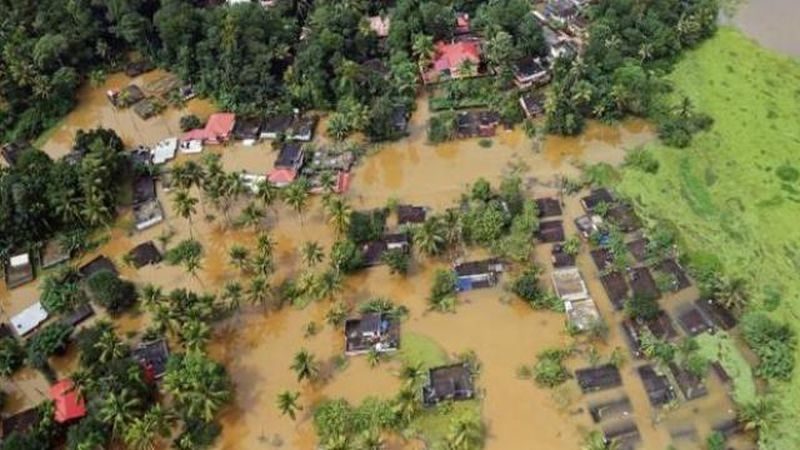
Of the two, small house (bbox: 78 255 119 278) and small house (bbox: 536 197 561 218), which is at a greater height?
small house (bbox: 78 255 119 278)

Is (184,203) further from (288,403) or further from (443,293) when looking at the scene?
(443,293)

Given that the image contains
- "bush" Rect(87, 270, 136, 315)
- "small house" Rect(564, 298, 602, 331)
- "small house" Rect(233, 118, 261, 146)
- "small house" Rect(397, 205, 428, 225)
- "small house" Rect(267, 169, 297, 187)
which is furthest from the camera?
"small house" Rect(233, 118, 261, 146)

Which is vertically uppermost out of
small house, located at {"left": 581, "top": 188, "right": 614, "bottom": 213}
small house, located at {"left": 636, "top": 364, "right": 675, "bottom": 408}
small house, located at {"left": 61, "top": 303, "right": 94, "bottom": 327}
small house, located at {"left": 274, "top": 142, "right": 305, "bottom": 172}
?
small house, located at {"left": 274, "top": 142, "right": 305, "bottom": 172}

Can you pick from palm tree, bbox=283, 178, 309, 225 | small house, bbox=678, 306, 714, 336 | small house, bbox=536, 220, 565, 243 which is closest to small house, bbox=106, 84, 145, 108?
palm tree, bbox=283, 178, 309, 225

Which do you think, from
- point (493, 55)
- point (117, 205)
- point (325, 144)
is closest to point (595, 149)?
point (493, 55)

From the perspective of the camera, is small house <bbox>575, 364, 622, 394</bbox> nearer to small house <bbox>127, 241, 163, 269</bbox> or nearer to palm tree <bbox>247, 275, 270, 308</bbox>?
palm tree <bbox>247, 275, 270, 308</bbox>

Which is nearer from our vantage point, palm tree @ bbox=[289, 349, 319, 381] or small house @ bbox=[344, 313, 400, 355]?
palm tree @ bbox=[289, 349, 319, 381]

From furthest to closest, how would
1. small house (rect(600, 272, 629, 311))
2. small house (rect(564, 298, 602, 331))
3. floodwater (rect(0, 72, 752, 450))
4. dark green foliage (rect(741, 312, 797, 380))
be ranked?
small house (rect(600, 272, 629, 311)) < small house (rect(564, 298, 602, 331)) < dark green foliage (rect(741, 312, 797, 380)) < floodwater (rect(0, 72, 752, 450))
